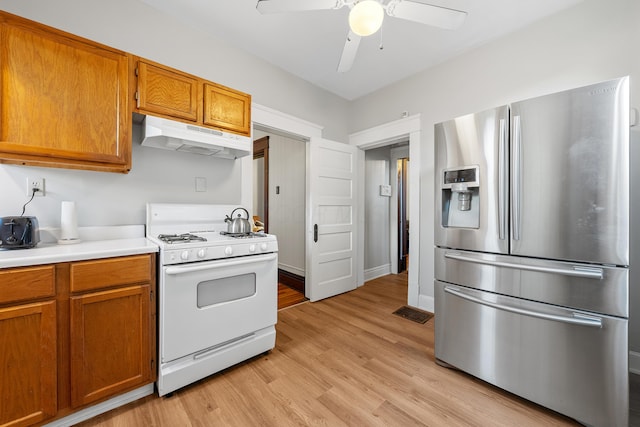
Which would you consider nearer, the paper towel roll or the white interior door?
the paper towel roll

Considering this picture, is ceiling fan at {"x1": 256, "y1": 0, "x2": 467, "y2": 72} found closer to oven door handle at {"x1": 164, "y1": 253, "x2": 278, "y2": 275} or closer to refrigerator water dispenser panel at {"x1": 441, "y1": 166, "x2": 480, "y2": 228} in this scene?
refrigerator water dispenser panel at {"x1": 441, "y1": 166, "x2": 480, "y2": 228}

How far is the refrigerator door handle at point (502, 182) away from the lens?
1626 millimetres

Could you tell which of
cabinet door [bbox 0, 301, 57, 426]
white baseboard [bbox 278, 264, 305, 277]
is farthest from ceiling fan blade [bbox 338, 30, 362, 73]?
white baseboard [bbox 278, 264, 305, 277]

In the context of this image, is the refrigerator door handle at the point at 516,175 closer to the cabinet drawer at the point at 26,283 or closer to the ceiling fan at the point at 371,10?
the ceiling fan at the point at 371,10

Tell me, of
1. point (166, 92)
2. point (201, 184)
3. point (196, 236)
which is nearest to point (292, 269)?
point (201, 184)

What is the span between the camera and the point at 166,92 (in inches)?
74.7

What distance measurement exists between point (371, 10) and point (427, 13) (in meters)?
0.47

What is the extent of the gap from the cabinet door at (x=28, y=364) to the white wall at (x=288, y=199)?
2.94 metres

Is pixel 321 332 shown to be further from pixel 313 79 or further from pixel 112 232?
pixel 313 79

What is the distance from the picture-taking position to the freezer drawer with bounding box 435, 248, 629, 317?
A: 1305mm

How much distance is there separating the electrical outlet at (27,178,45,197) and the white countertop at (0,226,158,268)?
0.84 feet

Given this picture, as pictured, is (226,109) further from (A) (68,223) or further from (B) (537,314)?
(B) (537,314)

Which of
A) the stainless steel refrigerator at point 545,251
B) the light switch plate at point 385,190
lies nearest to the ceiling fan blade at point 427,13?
the stainless steel refrigerator at point 545,251

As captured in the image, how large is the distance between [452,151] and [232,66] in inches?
88.3
